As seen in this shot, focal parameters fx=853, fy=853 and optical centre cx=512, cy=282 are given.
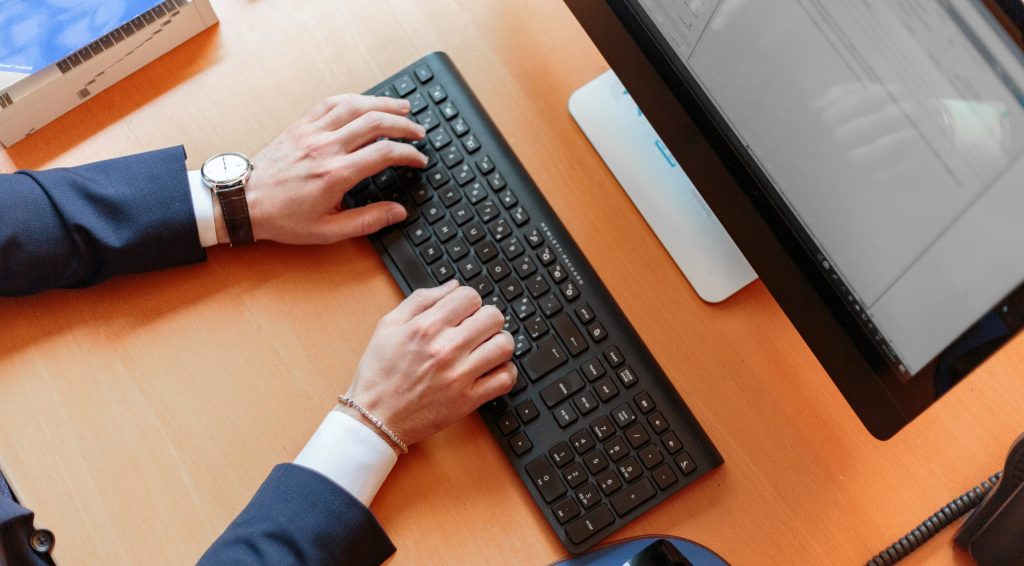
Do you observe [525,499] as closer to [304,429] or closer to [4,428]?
[304,429]

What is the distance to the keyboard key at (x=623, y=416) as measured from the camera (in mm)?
710

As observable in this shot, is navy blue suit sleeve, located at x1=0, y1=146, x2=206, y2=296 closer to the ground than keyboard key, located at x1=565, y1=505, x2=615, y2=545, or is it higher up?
higher up

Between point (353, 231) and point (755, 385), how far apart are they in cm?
38

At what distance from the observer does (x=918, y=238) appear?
1.76 ft

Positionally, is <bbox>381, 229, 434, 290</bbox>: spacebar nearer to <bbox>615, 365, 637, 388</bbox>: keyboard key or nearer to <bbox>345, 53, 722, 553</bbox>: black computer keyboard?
<bbox>345, 53, 722, 553</bbox>: black computer keyboard

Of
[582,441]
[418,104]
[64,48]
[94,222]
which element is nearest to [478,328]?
[582,441]

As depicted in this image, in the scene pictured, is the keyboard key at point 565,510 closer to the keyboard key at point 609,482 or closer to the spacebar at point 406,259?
the keyboard key at point 609,482

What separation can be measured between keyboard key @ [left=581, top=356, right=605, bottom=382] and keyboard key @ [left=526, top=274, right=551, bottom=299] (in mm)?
75

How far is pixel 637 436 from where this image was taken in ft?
2.32

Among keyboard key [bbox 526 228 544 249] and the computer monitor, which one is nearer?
the computer monitor

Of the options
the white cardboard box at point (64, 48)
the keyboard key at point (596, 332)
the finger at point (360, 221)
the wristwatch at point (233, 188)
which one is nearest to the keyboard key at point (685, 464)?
the keyboard key at point (596, 332)

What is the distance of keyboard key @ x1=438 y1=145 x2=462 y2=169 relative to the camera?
80cm

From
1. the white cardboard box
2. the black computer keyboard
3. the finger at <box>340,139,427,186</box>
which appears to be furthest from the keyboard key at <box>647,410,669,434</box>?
the white cardboard box

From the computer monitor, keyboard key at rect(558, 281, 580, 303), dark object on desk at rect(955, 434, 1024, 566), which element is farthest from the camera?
keyboard key at rect(558, 281, 580, 303)
